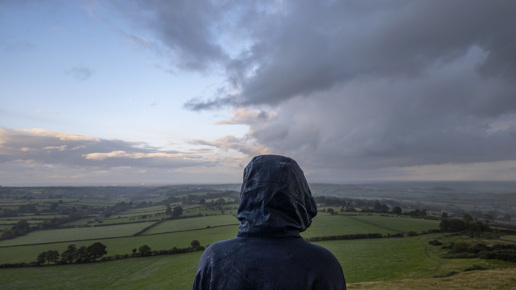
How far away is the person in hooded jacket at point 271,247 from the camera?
8.45ft

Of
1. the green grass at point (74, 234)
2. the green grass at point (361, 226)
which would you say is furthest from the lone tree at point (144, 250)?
the green grass at point (361, 226)

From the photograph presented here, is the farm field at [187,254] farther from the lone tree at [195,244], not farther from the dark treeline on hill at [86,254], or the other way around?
the lone tree at [195,244]

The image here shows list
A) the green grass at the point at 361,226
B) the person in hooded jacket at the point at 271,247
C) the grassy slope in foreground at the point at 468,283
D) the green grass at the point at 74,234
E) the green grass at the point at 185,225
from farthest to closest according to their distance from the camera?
the green grass at the point at 185,225, the green grass at the point at 74,234, the green grass at the point at 361,226, the grassy slope in foreground at the point at 468,283, the person in hooded jacket at the point at 271,247

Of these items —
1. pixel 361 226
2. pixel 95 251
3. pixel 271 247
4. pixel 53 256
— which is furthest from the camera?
pixel 361 226

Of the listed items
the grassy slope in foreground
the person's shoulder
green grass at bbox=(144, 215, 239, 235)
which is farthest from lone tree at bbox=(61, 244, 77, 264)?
the person's shoulder

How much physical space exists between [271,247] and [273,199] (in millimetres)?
541

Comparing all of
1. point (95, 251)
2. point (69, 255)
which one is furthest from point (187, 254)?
point (69, 255)

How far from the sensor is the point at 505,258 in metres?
39.9

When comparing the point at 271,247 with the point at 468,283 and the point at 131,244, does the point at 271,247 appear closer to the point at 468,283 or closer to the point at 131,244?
the point at 468,283

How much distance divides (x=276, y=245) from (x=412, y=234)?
80.1 metres

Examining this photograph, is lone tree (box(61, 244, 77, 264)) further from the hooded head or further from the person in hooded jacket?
the hooded head

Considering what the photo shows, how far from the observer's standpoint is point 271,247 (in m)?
2.68

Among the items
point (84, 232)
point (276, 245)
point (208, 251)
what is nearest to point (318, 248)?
point (276, 245)

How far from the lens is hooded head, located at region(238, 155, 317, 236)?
9.30ft
